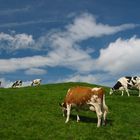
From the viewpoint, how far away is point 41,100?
43844mm

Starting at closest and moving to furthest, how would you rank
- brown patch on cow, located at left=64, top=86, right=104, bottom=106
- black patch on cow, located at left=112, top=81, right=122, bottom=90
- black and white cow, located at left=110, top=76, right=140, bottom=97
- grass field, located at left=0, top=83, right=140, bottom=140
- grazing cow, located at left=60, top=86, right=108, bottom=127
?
1. grass field, located at left=0, top=83, right=140, bottom=140
2. grazing cow, located at left=60, top=86, right=108, bottom=127
3. brown patch on cow, located at left=64, top=86, right=104, bottom=106
4. black and white cow, located at left=110, top=76, right=140, bottom=97
5. black patch on cow, located at left=112, top=81, right=122, bottom=90

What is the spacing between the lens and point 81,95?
1243 inches

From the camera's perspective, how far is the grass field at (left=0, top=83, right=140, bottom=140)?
27984 millimetres

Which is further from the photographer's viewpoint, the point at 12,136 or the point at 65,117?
the point at 65,117

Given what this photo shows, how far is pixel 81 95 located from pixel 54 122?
3.09m

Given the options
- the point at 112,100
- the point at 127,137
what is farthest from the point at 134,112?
the point at 127,137

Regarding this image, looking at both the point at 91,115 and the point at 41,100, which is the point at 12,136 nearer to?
the point at 91,115

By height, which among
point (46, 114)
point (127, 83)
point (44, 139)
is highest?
point (127, 83)

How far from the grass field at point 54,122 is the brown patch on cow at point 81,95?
1700 millimetres

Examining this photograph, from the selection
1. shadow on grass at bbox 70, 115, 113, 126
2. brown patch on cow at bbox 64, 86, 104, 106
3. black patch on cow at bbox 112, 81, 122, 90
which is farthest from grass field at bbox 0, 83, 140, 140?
black patch on cow at bbox 112, 81, 122, 90

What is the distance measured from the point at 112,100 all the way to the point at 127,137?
18.9 metres

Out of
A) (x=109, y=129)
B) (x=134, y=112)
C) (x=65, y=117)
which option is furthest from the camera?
(x=134, y=112)

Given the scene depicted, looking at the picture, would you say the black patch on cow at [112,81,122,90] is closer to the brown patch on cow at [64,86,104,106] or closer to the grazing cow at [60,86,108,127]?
the brown patch on cow at [64,86,104,106]

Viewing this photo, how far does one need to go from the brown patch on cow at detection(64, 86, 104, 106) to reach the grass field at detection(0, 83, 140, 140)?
1700 millimetres
